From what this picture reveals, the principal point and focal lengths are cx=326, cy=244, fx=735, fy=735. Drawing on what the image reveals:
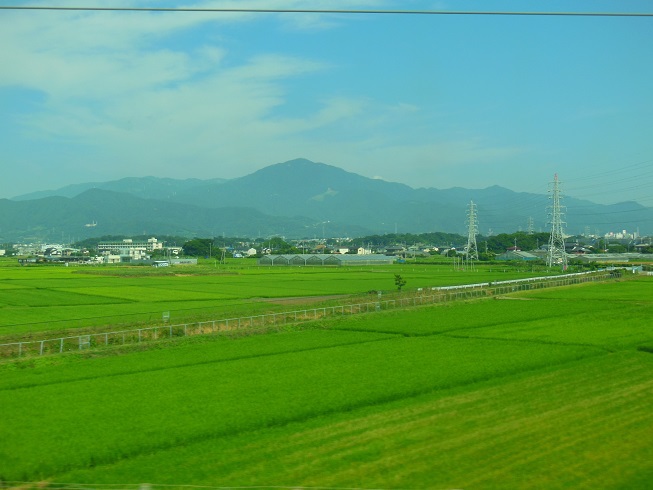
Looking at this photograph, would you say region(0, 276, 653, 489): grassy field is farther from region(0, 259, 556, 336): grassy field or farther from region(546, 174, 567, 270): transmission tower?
region(546, 174, 567, 270): transmission tower

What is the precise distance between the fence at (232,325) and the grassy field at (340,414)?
1348mm

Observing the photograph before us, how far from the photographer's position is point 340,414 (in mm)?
12945

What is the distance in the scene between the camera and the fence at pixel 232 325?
21.4 meters

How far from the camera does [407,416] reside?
1263 centimetres

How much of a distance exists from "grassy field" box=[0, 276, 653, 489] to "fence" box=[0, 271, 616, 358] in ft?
4.42

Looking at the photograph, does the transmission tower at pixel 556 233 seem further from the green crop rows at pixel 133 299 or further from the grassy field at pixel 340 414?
the grassy field at pixel 340 414

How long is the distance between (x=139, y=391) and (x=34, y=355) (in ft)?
22.5

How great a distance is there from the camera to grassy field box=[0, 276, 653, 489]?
9.55m

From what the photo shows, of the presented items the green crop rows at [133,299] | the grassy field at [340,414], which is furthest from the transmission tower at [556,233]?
the grassy field at [340,414]

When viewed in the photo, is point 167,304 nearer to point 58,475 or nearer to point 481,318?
point 481,318

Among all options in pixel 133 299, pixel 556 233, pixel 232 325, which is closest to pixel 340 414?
pixel 232 325

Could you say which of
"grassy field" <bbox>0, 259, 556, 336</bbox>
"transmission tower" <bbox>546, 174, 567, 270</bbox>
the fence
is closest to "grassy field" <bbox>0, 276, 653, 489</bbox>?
the fence

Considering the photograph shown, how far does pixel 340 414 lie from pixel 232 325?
15471mm

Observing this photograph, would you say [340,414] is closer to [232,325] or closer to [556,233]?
[232,325]
